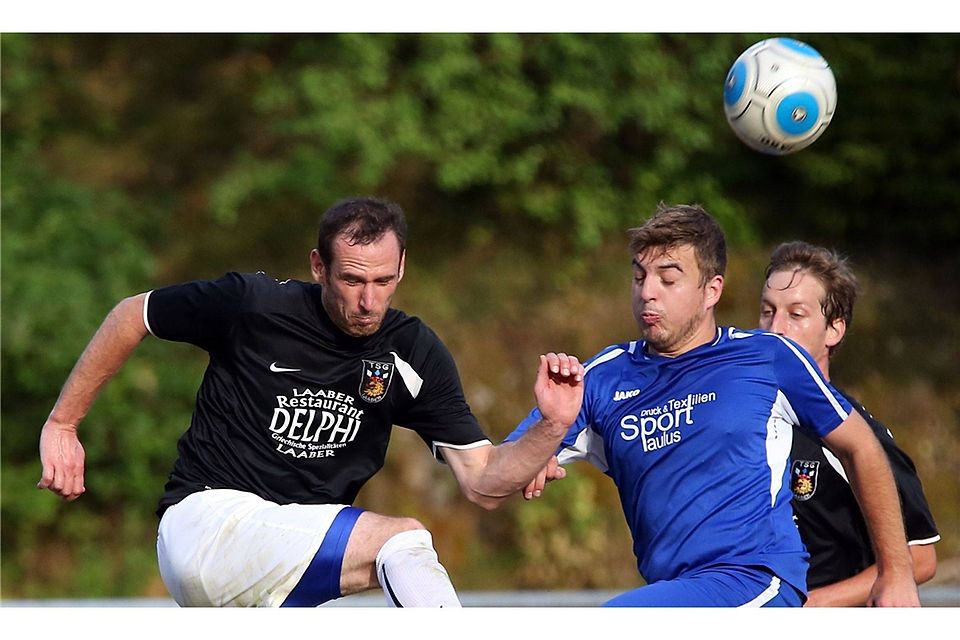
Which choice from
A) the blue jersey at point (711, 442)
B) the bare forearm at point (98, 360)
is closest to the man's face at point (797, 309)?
the blue jersey at point (711, 442)

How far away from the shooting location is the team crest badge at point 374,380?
4566 millimetres

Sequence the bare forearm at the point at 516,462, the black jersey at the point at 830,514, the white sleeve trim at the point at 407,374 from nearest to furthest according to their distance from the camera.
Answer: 1. the bare forearm at the point at 516,462
2. the white sleeve trim at the point at 407,374
3. the black jersey at the point at 830,514

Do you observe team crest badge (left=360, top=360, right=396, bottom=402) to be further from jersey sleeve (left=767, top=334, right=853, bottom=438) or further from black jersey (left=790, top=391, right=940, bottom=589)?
black jersey (left=790, top=391, right=940, bottom=589)

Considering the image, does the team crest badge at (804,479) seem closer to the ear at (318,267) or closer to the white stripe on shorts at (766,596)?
the white stripe on shorts at (766,596)

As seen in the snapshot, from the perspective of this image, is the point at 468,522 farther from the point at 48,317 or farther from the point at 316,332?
the point at 316,332

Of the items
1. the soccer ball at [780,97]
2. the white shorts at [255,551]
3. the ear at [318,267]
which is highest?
the soccer ball at [780,97]

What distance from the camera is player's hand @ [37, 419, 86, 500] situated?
4355 mm

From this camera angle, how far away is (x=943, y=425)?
11727mm

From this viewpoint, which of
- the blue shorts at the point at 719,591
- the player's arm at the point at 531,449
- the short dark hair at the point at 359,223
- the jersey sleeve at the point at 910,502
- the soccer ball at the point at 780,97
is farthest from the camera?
the soccer ball at the point at 780,97

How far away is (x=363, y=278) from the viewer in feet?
14.4

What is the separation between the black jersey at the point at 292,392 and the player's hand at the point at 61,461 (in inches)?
13.4

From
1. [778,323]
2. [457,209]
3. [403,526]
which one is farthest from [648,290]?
[457,209]

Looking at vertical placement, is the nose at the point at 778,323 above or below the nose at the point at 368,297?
below

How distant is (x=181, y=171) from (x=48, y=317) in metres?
2.53
